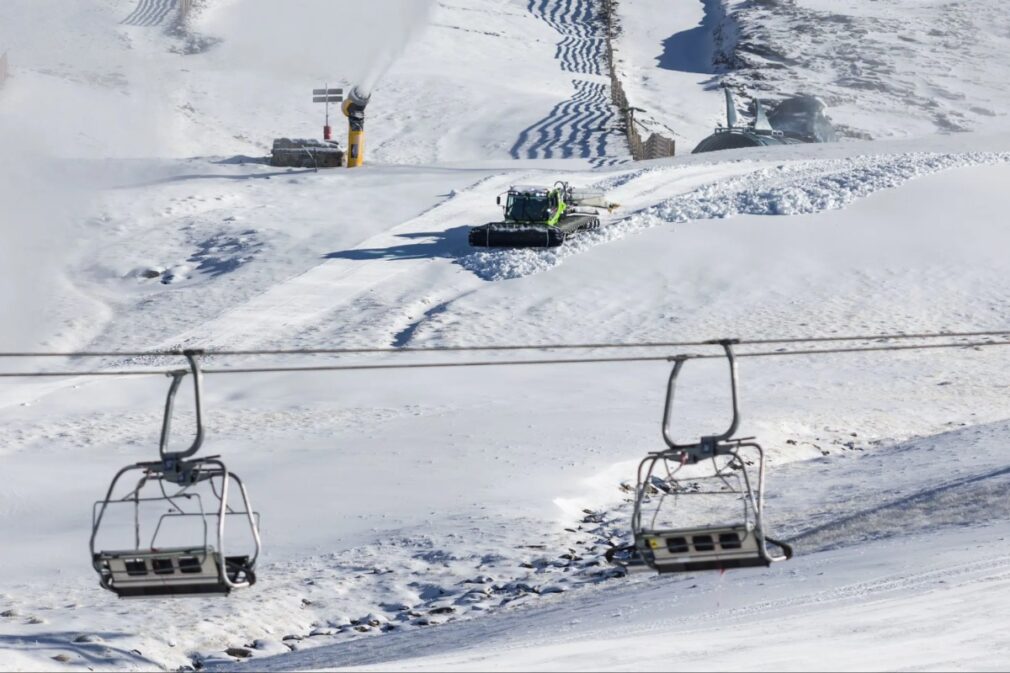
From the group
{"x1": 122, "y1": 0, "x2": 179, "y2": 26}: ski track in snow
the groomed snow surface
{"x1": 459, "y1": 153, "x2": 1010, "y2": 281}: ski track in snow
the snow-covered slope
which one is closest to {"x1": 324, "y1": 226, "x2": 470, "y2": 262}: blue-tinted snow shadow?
the groomed snow surface

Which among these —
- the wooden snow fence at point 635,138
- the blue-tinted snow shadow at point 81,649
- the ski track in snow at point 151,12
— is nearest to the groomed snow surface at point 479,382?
the blue-tinted snow shadow at point 81,649

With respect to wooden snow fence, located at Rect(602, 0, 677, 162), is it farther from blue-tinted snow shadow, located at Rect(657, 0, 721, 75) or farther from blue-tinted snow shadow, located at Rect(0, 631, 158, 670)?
blue-tinted snow shadow, located at Rect(0, 631, 158, 670)

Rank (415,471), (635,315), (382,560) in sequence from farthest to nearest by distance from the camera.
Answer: (635,315), (415,471), (382,560)

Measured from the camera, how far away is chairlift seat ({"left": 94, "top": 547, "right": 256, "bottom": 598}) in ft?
32.3

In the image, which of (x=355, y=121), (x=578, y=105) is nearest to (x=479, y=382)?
(x=355, y=121)

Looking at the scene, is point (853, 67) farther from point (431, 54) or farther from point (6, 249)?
point (6, 249)

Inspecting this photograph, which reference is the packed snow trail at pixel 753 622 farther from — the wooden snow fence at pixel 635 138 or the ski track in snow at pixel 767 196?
the wooden snow fence at pixel 635 138

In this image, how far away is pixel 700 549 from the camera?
10.2m

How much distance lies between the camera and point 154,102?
54.1 metres

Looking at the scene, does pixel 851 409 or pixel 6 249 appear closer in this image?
pixel 851 409

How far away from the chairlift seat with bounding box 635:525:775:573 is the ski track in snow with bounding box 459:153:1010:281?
2295 cm

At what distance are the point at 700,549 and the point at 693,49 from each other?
62.9 m

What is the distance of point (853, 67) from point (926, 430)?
Result: 46898mm

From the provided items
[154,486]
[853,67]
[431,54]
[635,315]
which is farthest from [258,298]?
[853,67]
